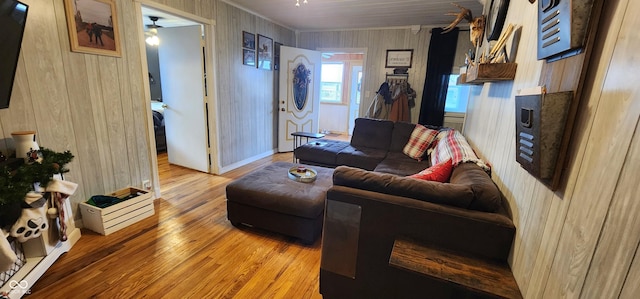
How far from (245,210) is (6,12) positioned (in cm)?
188

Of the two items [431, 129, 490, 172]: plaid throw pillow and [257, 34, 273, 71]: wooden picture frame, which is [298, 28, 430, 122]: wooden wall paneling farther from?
[431, 129, 490, 172]: plaid throw pillow

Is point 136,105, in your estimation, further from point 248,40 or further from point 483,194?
point 483,194

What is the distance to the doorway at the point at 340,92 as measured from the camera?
7.16 m

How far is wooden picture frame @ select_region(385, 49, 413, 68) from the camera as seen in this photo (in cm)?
456

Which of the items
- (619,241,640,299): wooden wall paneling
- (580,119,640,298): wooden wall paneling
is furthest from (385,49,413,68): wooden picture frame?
(619,241,640,299): wooden wall paneling

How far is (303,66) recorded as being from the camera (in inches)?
195

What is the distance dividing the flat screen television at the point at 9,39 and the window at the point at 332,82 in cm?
616

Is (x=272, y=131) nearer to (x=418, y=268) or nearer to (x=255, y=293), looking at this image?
(x=255, y=293)

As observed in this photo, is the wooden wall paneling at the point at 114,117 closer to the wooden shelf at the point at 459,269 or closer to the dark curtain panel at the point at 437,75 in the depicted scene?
the wooden shelf at the point at 459,269

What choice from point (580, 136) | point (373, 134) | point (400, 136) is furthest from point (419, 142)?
point (580, 136)

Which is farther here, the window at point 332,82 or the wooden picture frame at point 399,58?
the window at point 332,82

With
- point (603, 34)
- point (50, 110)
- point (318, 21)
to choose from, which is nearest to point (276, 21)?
point (318, 21)

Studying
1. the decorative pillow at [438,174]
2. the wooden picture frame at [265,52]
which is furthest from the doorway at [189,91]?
the decorative pillow at [438,174]

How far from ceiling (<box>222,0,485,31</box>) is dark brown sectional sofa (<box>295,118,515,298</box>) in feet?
8.57
